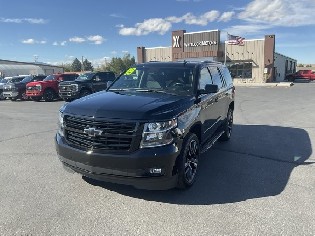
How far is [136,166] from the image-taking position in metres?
3.73

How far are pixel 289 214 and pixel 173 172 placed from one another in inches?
60.9

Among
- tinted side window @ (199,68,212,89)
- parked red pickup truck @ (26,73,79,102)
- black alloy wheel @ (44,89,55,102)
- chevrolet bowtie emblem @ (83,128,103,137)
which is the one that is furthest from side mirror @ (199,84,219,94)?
black alloy wheel @ (44,89,55,102)

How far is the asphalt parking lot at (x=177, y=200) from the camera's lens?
3455mm

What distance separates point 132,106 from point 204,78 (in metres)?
2.02

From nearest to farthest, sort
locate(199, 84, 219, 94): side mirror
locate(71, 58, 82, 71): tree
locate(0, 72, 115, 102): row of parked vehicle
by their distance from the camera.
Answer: locate(199, 84, 219, 94): side mirror
locate(0, 72, 115, 102): row of parked vehicle
locate(71, 58, 82, 71): tree

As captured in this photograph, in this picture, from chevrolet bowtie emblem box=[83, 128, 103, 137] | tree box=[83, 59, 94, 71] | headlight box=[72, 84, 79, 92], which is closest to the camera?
chevrolet bowtie emblem box=[83, 128, 103, 137]

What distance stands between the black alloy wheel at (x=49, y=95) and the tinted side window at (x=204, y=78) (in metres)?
16.6

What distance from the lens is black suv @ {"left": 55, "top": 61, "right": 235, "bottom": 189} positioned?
3771 millimetres

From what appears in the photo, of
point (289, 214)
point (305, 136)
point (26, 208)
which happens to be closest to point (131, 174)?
point (26, 208)

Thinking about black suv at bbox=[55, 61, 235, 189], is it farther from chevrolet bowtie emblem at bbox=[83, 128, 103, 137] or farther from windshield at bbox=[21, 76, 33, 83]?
windshield at bbox=[21, 76, 33, 83]

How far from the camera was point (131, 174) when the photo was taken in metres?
3.78

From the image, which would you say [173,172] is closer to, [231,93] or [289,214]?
[289,214]

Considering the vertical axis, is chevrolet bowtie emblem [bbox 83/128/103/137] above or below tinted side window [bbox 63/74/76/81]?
below

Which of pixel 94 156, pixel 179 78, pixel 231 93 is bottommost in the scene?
pixel 94 156
